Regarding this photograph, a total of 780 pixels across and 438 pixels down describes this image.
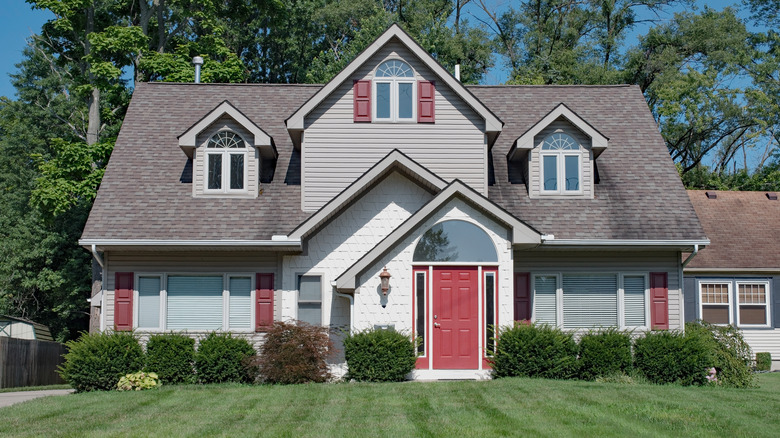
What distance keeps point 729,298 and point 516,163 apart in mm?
11229

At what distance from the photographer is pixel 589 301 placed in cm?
1980

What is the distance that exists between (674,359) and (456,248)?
5.12m

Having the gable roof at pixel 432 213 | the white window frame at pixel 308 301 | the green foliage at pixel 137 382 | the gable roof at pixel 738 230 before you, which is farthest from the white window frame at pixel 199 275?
the gable roof at pixel 738 230

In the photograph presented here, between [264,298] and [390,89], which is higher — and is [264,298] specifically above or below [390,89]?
below

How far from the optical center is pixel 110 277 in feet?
63.4

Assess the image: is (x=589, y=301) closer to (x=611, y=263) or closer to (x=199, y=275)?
(x=611, y=263)

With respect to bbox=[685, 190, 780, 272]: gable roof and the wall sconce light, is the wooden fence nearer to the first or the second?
the wall sconce light

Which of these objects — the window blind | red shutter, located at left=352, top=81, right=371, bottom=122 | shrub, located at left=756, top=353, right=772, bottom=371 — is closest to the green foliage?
red shutter, located at left=352, top=81, right=371, bottom=122

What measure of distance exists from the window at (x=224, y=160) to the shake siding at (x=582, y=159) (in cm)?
681

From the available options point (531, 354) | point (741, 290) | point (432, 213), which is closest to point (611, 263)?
point (531, 354)

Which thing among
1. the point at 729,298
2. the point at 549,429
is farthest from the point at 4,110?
the point at 549,429

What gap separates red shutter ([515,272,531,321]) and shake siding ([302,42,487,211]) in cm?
224

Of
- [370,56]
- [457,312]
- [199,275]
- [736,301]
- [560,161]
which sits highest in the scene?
[370,56]

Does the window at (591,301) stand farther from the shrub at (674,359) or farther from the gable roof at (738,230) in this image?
the gable roof at (738,230)
